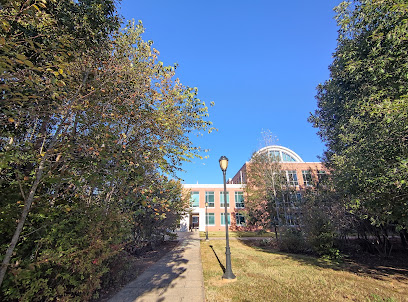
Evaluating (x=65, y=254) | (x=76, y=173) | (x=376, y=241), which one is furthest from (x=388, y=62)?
(x=376, y=241)

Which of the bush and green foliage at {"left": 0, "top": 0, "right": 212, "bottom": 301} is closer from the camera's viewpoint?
green foliage at {"left": 0, "top": 0, "right": 212, "bottom": 301}

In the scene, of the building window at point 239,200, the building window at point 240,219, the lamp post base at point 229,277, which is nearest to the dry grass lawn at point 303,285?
the lamp post base at point 229,277

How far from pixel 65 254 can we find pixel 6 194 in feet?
5.05

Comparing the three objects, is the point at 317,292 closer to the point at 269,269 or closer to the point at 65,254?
the point at 269,269

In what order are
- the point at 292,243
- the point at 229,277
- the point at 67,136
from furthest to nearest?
the point at 292,243 → the point at 229,277 → the point at 67,136

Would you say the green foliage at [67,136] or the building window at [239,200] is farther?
the building window at [239,200]

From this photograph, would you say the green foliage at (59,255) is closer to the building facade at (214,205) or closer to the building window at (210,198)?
the building facade at (214,205)

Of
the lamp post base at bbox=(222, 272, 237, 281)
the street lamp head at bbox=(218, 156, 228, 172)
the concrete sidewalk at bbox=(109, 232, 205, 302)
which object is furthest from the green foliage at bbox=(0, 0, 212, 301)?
the lamp post base at bbox=(222, 272, 237, 281)

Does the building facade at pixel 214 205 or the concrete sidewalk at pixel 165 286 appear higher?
the building facade at pixel 214 205

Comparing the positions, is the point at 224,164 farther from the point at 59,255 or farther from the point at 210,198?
the point at 210,198

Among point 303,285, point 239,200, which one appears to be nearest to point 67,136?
point 303,285

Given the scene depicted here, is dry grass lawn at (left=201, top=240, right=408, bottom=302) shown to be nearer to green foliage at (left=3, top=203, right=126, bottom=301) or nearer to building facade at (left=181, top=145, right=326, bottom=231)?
green foliage at (left=3, top=203, right=126, bottom=301)

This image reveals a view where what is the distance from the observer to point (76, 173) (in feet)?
12.8

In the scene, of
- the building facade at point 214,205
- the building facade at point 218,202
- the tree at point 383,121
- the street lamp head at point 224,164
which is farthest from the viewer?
the building facade at point 214,205
